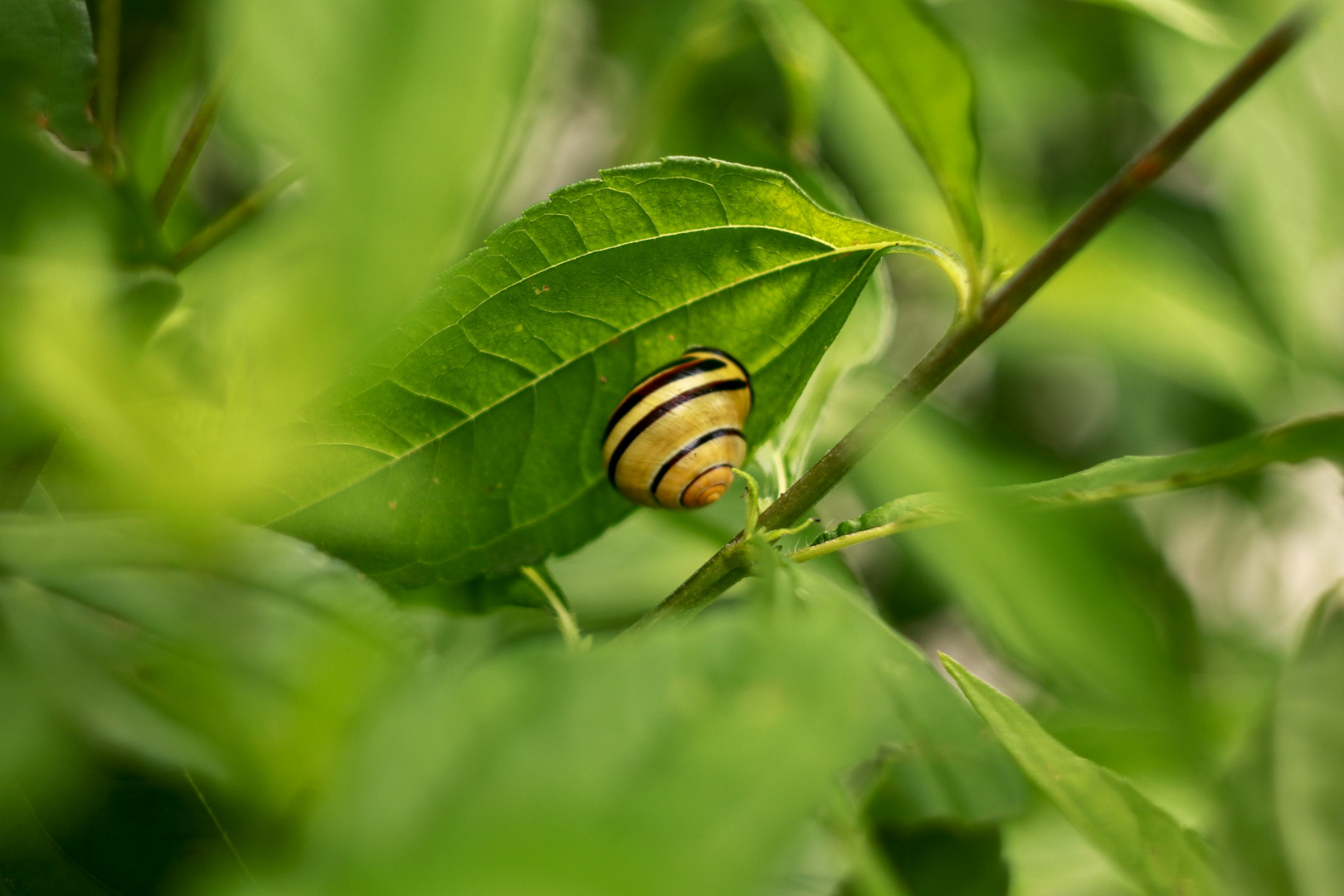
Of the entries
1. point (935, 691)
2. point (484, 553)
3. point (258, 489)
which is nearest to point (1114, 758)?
point (935, 691)

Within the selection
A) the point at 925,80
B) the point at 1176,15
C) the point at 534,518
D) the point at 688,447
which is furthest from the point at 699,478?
the point at 1176,15

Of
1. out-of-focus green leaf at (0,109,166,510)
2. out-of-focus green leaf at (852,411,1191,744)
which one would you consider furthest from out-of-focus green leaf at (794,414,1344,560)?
out-of-focus green leaf at (0,109,166,510)

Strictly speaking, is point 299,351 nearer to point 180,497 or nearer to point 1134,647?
point 180,497

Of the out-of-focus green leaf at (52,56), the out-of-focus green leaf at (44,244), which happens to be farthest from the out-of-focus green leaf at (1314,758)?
the out-of-focus green leaf at (52,56)

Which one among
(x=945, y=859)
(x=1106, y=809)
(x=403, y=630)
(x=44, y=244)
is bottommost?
(x=945, y=859)

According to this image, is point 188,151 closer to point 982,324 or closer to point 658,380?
point 658,380

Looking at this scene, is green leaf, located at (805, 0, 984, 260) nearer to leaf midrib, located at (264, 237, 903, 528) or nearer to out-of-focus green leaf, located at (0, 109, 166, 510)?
leaf midrib, located at (264, 237, 903, 528)

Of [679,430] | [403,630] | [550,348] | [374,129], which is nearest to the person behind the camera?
[374,129]
